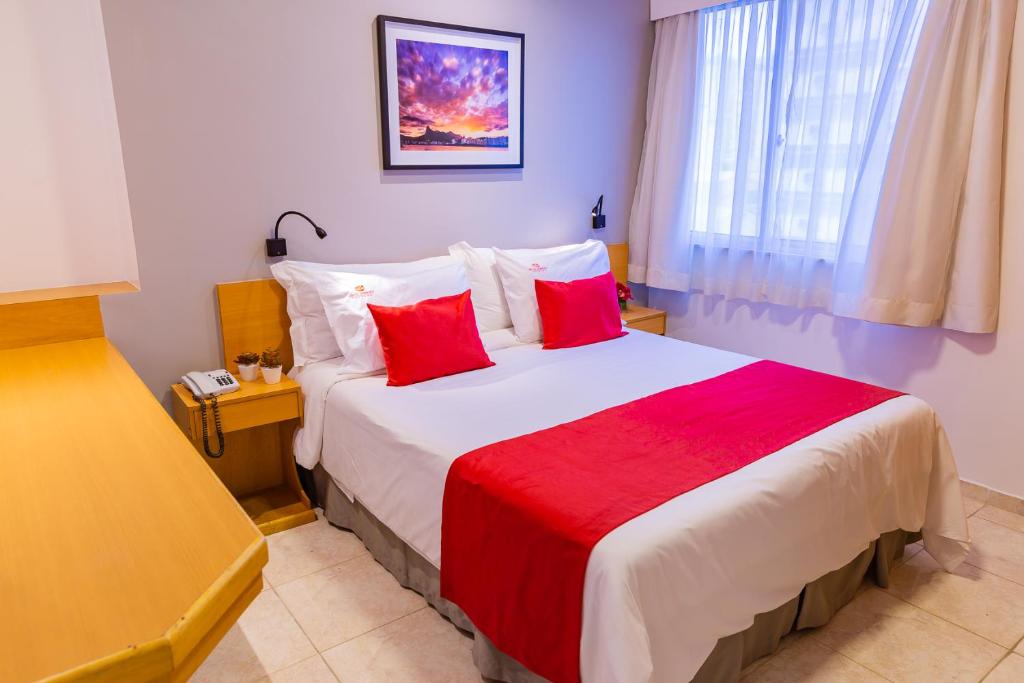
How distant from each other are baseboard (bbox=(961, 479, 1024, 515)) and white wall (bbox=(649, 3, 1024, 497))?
0.02 meters

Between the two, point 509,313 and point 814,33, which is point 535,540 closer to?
point 509,313

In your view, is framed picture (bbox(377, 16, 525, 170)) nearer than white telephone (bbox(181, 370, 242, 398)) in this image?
No

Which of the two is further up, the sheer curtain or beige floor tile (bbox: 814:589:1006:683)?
the sheer curtain

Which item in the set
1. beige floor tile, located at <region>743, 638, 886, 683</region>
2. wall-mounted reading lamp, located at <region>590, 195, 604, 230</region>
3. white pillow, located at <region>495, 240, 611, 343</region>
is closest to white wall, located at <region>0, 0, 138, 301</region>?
white pillow, located at <region>495, 240, 611, 343</region>

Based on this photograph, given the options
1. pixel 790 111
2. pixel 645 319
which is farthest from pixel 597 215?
pixel 790 111

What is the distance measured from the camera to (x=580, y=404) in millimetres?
2373

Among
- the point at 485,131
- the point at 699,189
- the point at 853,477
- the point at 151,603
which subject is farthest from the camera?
the point at 699,189

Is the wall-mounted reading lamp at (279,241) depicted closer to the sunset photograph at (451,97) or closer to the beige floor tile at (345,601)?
the sunset photograph at (451,97)

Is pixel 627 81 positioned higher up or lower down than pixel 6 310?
higher up

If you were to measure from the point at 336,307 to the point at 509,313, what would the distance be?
36.8 inches

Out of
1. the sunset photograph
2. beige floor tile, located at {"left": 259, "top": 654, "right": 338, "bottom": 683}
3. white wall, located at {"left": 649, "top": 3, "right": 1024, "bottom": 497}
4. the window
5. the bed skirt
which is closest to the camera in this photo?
the bed skirt

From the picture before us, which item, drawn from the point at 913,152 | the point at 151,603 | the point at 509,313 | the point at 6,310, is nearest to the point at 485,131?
the point at 509,313

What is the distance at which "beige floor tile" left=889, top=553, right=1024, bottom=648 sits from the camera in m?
2.14

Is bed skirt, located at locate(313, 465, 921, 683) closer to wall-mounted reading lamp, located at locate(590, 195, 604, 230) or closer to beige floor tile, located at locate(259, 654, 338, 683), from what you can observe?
beige floor tile, located at locate(259, 654, 338, 683)
